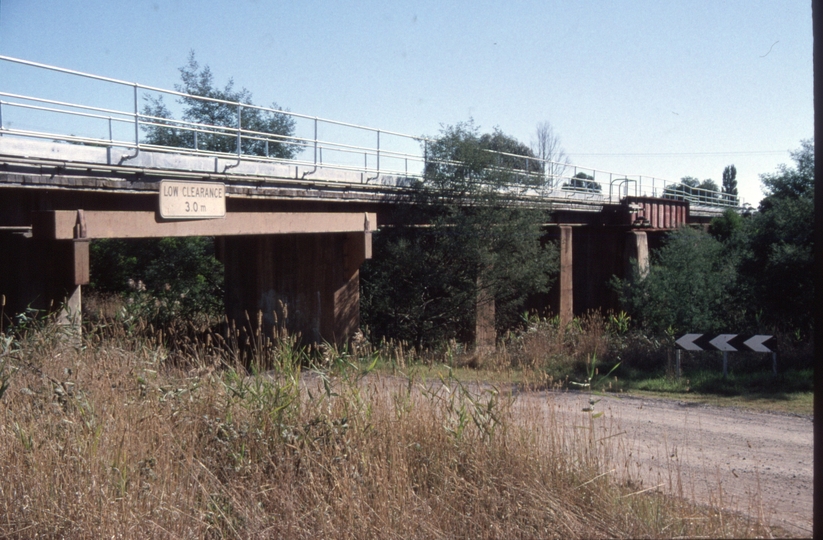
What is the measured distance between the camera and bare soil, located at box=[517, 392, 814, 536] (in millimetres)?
5145

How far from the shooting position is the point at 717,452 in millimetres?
7707

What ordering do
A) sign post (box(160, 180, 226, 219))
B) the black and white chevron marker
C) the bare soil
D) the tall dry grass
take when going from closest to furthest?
1. the tall dry grass
2. the bare soil
3. sign post (box(160, 180, 226, 219))
4. the black and white chevron marker

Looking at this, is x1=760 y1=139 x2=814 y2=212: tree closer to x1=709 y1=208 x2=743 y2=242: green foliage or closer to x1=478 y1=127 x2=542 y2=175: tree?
x1=478 y1=127 x2=542 y2=175: tree

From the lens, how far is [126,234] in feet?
34.9

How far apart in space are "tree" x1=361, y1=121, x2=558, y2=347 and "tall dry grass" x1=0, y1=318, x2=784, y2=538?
39.7ft

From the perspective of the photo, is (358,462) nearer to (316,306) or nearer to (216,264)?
(316,306)

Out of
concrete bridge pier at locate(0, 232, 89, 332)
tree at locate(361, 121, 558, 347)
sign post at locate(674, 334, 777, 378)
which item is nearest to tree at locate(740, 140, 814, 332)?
sign post at locate(674, 334, 777, 378)

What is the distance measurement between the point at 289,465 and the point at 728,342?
951 centimetres

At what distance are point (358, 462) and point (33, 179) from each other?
706 cm

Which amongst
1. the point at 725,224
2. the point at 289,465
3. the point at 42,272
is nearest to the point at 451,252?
the point at 42,272

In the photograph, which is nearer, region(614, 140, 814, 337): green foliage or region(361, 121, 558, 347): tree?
region(614, 140, 814, 337): green foliage

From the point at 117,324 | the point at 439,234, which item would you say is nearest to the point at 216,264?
the point at 439,234

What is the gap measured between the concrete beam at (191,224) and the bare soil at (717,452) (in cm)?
627

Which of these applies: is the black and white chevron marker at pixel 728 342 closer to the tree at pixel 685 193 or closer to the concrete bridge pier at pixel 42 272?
the concrete bridge pier at pixel 42 272
